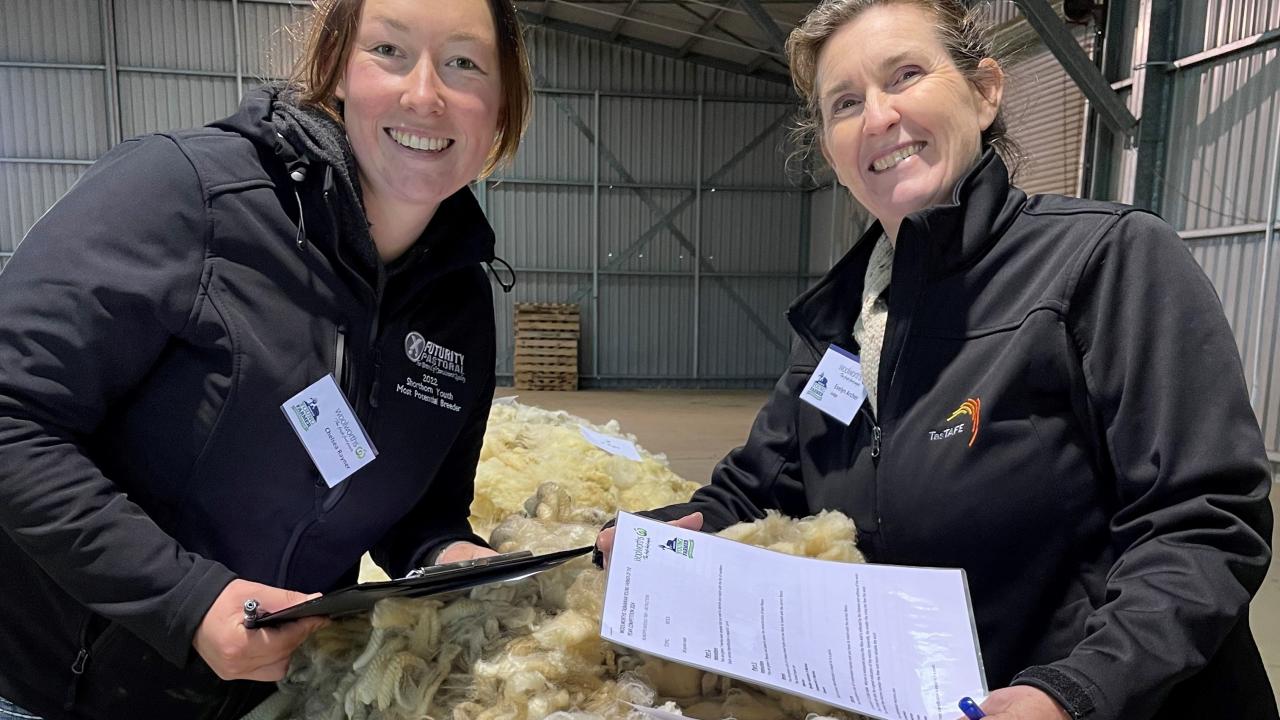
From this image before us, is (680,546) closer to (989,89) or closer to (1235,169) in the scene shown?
(989,89)

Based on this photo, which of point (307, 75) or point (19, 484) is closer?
point (19, 484)

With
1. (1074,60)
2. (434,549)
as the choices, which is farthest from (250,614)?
(1074,60)

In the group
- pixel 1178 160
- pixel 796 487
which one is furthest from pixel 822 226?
pixel 796 487

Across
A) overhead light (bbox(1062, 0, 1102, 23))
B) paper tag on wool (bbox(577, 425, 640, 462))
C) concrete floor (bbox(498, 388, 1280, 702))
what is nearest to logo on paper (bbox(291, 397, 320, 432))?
paper tag on wool (bbox(577, 425, 640, 462))

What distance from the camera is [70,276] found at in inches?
40.3

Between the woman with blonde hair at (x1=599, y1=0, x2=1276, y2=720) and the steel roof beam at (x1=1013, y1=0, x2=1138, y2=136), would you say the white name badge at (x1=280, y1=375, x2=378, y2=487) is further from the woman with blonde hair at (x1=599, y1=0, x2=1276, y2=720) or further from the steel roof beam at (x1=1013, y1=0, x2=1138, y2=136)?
the steel roof beam at (x1=1013, y1=0, x2=1138, y2=136)

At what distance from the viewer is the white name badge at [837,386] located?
1337 mm

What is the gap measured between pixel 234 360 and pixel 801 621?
876 millimetres

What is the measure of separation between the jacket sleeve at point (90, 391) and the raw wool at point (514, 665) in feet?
0.66

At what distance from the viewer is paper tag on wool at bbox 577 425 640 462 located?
137 inches

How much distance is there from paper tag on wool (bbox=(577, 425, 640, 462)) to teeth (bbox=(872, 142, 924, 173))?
2.24m

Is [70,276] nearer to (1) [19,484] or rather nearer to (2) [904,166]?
(1) [19,484]

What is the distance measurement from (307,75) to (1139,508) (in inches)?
54.6

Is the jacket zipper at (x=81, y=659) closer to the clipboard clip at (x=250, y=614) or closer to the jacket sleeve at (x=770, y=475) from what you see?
the clipboard clip at (x=250, y=614)
